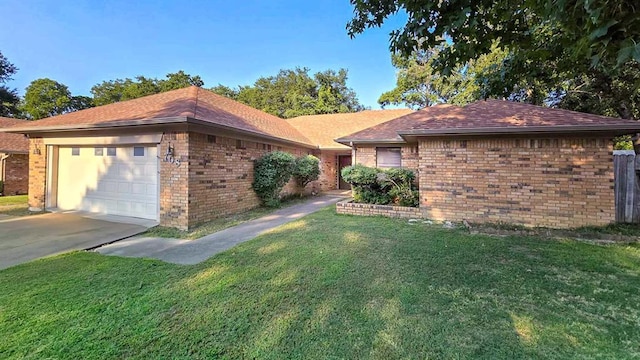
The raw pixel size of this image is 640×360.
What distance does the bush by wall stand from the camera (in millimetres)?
8750

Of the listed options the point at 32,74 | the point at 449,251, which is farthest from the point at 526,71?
the point at 32,74

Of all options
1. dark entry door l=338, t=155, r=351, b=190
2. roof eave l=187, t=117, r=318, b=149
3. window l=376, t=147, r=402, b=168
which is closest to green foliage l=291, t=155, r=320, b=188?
roof eave l=187, t=117, r=318, b=149

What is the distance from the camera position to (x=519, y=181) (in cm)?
708

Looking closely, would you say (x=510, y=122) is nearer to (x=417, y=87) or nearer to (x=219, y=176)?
(x=219, y=176)

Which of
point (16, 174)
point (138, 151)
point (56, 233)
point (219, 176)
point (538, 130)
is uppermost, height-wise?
point (538, 130)

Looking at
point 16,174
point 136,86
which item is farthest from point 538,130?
point 136,86

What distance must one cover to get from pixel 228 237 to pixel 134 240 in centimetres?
203

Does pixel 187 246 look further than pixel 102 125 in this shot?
No

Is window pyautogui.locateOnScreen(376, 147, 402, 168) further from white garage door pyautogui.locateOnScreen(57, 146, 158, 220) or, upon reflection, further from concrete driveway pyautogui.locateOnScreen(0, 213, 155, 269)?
concrete driveway pyautogui.locateOnScreen(0, 213, 155, 269)

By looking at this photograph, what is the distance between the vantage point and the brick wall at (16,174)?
43.9 feet

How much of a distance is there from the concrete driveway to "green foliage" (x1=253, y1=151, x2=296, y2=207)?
3.64 meters

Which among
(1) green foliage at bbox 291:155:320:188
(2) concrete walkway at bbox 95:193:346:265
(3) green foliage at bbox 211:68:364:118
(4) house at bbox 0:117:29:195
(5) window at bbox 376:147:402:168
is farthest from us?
(3) green foliage at bbox 211:68:364:118

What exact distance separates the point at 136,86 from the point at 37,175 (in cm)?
2247

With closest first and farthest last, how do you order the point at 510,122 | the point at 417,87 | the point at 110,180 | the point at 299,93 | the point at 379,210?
the point at 510,122 → the point at 110,180 → the point at 379,210 → the point at 417,87 → the point at 299,93
